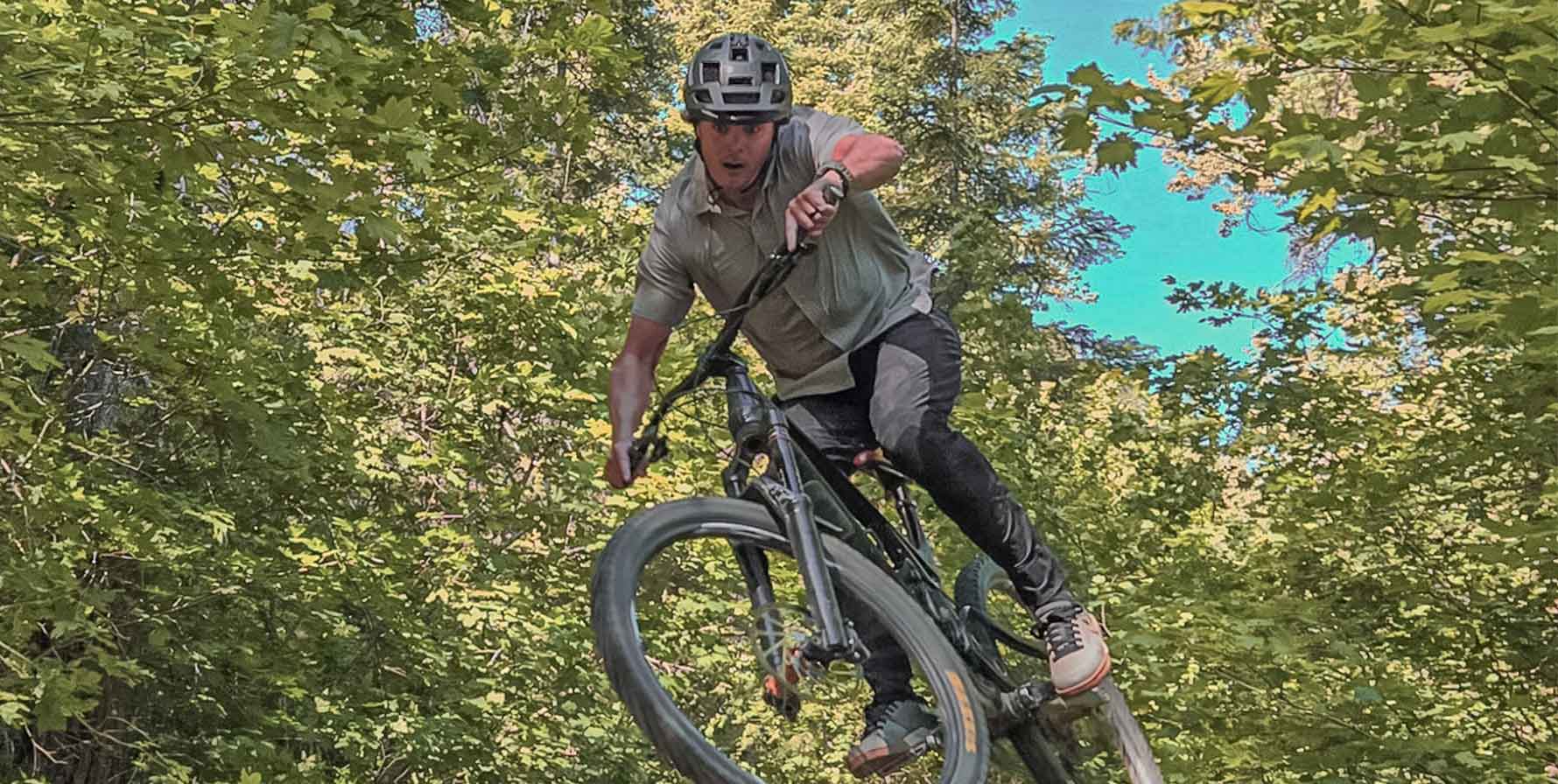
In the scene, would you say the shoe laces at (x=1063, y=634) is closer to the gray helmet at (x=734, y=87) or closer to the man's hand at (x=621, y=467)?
the man's hand at (x=621, y=467)

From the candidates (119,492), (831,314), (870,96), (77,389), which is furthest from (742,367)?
(870,96)

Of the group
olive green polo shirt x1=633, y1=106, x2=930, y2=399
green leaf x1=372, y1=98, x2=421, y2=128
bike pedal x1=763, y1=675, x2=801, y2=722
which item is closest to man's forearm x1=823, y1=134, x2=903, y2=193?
olive green polo shirt x1=633, y1=106, x2=930, y2=399

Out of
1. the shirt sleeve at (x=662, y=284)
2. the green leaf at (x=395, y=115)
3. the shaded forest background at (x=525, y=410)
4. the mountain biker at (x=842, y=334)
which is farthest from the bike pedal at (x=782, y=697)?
the green leaf at (x=395, y=115)

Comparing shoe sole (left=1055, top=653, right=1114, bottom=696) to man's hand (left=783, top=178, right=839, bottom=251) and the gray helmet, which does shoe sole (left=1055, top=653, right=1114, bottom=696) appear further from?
the gray helmet

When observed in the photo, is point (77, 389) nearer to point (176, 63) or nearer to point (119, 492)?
point (119, 492)

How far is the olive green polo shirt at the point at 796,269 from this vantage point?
3.03m

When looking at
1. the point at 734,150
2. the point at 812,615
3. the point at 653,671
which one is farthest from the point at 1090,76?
the point at 653,671

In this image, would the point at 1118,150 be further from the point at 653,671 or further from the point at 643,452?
the point at 653,671

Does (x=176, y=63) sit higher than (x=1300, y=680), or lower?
lower

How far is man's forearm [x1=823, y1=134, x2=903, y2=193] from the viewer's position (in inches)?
109

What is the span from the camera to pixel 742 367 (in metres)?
3.01

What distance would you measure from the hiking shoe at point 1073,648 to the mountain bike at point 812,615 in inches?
1.8

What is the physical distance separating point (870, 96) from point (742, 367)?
17.3 meters

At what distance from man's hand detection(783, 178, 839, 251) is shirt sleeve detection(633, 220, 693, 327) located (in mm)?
590
